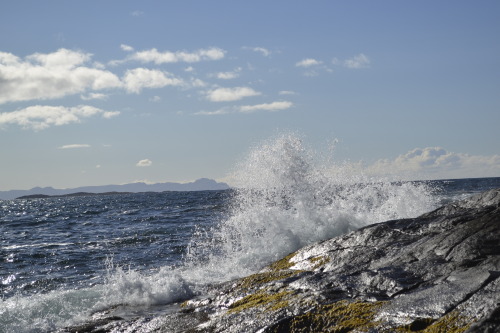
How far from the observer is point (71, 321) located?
8086 mm

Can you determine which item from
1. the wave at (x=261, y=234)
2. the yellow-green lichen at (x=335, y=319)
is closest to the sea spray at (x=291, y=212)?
the wave at (x=261, y=234)

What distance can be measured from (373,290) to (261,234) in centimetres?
766

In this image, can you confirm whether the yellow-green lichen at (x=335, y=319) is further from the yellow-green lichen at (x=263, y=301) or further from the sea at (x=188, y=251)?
the sea at (x=188, y=251)

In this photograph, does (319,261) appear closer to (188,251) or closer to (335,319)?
(335,319)

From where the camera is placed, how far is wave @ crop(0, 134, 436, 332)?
29.5ft

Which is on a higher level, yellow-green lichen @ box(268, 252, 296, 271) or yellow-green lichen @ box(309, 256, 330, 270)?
yellow-green lichen @ box(309, 256, 330, 270)

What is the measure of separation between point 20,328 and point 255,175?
10457 mm

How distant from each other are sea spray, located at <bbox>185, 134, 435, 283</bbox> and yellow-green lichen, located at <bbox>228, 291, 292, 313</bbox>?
3.40 meters

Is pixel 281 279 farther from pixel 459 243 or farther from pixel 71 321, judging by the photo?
pixel 71 321

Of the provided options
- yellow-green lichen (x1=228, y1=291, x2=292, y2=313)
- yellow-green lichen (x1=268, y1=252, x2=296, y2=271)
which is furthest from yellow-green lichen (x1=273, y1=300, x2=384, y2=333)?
yellow-green lichen (x1=268, y1=252, x2=296, y2=271)

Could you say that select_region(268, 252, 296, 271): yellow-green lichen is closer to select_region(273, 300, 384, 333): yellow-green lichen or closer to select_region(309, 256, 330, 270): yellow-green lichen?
select_region(309, 256, 330, 270): yellow-green lichen

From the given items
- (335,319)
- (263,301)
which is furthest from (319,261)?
(335,319)

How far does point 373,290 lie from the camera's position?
5.79 m

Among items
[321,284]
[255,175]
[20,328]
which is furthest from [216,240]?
[321,284]
